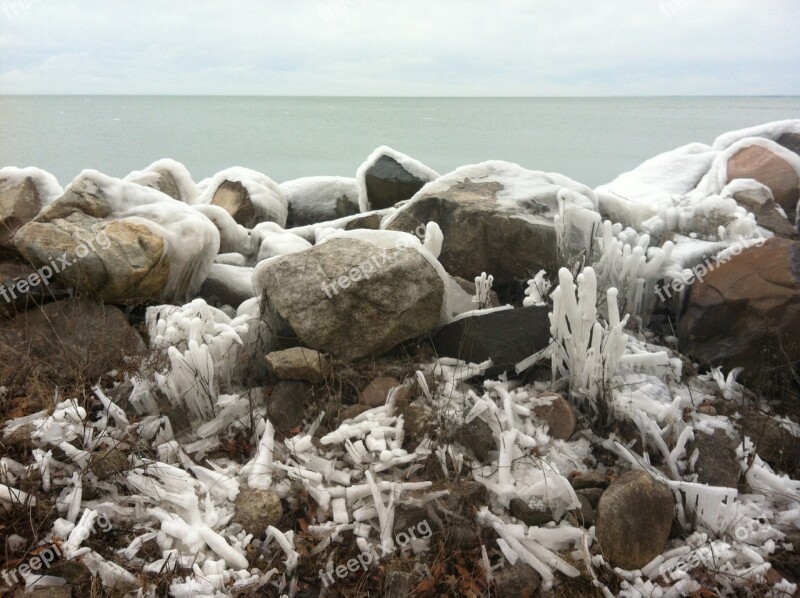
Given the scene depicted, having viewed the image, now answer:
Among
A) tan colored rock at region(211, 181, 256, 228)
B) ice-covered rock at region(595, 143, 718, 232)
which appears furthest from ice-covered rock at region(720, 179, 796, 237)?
tan colored rock at region(211, 181, 256, 228)

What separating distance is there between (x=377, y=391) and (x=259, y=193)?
4.18 metres

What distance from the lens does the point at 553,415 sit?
2.99 metres

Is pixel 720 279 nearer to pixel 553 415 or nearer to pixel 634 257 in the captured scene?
pixel 634 257

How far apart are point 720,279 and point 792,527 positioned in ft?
5.33

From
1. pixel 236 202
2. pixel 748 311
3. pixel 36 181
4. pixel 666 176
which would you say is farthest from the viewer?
pixel 666 176

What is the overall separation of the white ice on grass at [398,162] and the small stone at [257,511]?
167 inches

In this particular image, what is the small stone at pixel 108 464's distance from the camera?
8.84 feet

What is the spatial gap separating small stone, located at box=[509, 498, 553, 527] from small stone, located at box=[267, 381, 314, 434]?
3.86 ft

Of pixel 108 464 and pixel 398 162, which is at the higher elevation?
pixel 398 162

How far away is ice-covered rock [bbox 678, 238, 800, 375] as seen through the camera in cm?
334

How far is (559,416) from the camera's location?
298 centimetres
